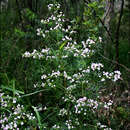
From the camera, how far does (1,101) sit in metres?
2.01

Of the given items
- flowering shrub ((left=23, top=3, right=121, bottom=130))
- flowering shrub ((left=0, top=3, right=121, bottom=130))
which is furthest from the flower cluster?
flowering shrub ((left=23, top=3, right=121, bottom=130))

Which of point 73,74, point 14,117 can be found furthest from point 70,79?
point 14,117

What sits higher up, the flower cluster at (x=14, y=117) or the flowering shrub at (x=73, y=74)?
the flowering shrub at (x=73, y=74)

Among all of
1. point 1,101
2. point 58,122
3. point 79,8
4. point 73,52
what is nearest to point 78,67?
point 73,52

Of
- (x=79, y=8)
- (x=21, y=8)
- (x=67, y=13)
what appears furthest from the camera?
(x=21, y=8)

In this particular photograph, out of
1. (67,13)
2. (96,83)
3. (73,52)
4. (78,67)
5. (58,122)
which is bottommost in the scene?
(58,122)

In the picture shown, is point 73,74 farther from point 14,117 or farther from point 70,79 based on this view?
point 14,117

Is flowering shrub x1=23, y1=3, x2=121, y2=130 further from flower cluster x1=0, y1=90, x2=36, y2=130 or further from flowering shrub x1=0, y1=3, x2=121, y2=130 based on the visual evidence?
flower cluster x1=0, y1=90, x2=36, y2=130

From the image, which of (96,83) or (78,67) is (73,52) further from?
(96,83)

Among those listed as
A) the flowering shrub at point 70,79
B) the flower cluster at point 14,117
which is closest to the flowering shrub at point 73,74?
the flowering shrub at point 70,79

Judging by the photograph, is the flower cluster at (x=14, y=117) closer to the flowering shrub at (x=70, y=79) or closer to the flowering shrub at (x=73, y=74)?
the flowering shrub at (x=70, y=79)

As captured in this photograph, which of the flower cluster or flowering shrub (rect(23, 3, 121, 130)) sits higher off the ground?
flowering shrub (rect(23, 3, 121, 130))

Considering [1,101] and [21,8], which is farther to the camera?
[21,8]

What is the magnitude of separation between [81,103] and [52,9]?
0.95 meters
